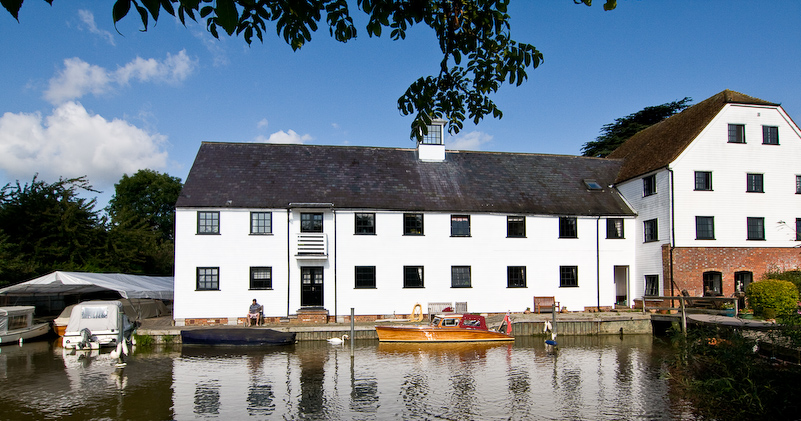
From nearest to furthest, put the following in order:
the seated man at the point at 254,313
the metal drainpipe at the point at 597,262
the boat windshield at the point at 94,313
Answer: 1. the boat windshield at the point at 94,313
2. the seated man at the point at 254,313
3. the metal drainpipe at the point at 597,262

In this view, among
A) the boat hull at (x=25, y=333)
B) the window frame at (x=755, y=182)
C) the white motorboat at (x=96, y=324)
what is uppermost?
the window frame at (x=755, y=182)

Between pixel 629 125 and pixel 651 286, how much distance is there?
84.9 ft

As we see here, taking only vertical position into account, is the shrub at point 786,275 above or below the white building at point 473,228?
below

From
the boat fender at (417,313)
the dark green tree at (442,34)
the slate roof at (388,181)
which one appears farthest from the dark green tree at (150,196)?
the dark green tree at (442,34)

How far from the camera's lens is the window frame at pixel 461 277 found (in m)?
28.8

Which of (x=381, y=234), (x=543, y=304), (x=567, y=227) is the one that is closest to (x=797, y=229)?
(x=567, y=227)

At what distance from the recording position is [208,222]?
27.1m

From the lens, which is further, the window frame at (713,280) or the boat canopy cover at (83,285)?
the window frame at (713,280)

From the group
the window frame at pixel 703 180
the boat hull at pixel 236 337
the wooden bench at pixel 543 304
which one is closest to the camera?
the boat hull at pixel 236 337

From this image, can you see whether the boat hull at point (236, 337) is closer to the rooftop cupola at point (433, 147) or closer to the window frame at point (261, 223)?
the window frame at point (261, 223)

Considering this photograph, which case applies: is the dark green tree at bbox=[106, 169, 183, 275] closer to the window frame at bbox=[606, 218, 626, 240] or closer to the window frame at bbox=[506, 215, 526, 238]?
the window frame at bbox=[506, 215, 526, 238]

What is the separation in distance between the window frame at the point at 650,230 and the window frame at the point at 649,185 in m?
1.47

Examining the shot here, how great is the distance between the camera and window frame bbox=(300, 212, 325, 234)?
27.7 m

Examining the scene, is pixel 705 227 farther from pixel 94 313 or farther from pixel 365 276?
pixel 94 313
